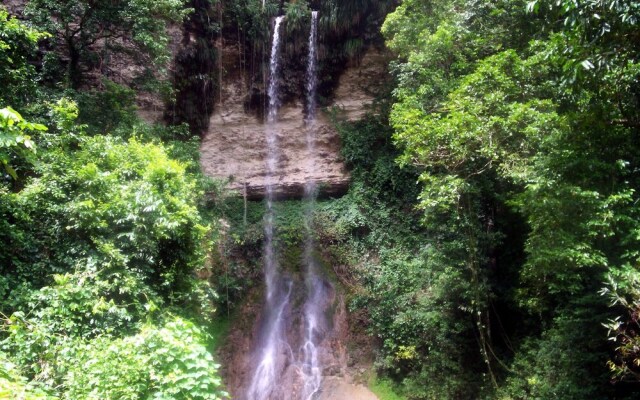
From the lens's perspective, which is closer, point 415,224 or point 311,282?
point 415,224

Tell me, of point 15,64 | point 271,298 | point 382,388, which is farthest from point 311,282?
point 15,64

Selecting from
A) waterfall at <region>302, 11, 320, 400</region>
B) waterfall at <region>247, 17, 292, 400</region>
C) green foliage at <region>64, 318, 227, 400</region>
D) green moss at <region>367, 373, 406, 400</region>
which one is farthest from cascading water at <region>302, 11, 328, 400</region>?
green foliage at <region>64, 318, 227, 400</region>

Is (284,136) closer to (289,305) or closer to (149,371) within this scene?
(289,305)

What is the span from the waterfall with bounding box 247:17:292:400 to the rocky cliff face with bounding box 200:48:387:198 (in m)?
0.30

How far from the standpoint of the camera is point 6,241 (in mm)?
6797

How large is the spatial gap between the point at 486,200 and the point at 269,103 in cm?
1015

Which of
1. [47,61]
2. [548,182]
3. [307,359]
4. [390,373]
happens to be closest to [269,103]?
[47,61]

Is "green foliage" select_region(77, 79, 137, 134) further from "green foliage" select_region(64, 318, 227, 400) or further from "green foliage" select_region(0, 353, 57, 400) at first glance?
"green foliage" select_region(0, 353, 57, 400)

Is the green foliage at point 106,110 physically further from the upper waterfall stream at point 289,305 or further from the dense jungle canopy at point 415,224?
the upper waterfall stream at point 289,305

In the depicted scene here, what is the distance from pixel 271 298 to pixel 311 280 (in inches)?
54.7

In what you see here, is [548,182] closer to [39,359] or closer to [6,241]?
[39,359]

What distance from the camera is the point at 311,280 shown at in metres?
14.3

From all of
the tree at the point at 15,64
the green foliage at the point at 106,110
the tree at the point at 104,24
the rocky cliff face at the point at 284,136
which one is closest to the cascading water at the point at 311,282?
the rocky cliff face at the point at 284,136

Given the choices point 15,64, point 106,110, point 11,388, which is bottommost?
point 11,388
